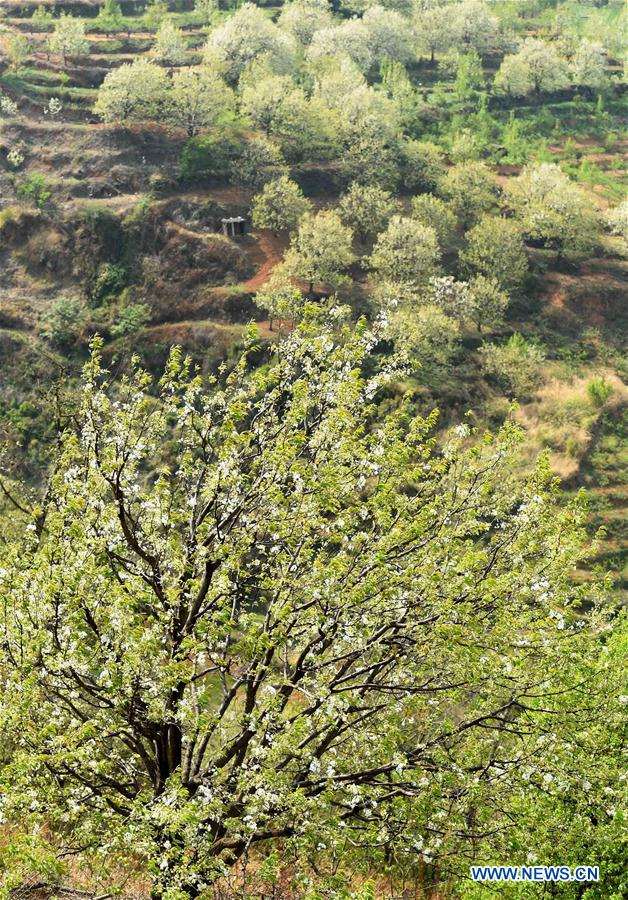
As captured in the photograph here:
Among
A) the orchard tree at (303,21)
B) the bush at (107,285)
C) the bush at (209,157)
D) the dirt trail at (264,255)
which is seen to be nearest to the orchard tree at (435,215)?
the dirt trail at (264,255)

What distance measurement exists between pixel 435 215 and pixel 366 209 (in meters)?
6.19

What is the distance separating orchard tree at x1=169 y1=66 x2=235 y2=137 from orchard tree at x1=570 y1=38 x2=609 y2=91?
51.0 m

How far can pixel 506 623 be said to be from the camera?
12531 millimetres

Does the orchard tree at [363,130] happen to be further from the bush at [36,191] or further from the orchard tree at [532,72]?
the bush at [36,191]

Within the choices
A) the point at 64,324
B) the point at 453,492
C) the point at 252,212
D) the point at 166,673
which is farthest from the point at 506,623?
the point at 252,212

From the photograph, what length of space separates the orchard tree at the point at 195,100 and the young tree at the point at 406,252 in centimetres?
2447

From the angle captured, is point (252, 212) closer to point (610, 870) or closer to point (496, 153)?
point (496, 153)

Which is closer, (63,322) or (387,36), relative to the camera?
(63,322)

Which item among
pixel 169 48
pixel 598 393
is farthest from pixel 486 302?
pixel 169 48

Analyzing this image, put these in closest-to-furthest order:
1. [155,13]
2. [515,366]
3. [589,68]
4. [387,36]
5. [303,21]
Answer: [515,366] < [589,68] < [387,36] < [303,21] < [155,13]

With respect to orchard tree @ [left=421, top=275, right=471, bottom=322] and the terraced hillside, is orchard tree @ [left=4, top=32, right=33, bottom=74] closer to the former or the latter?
the terraced hillside

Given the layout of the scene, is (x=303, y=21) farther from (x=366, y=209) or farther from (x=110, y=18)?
(x=366, y=209)

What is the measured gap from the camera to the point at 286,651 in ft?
43.1

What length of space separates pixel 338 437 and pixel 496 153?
8198 centimetres
